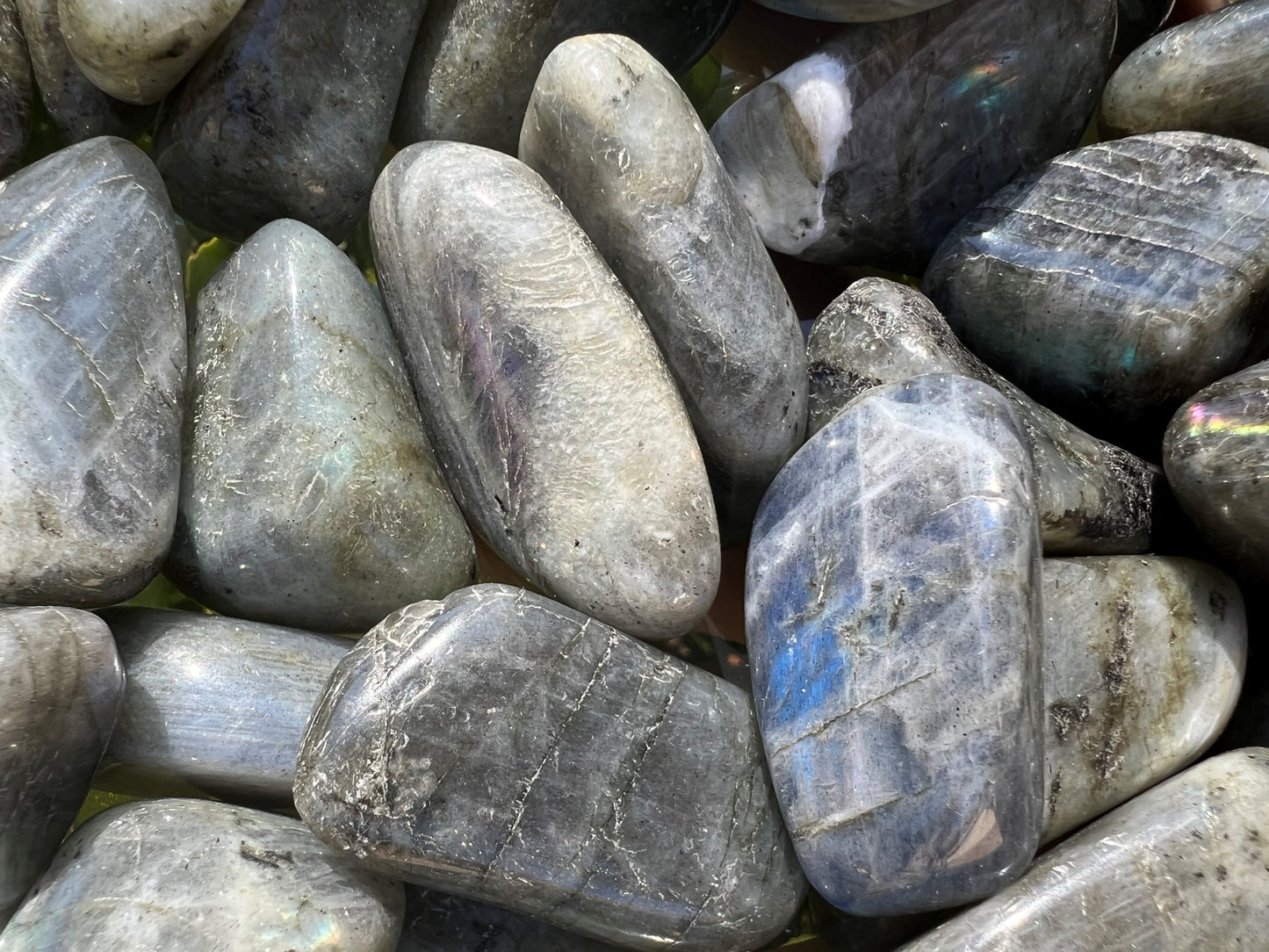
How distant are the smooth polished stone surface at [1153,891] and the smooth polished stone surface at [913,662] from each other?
0.13 ft

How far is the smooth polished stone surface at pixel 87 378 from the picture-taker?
1.06 meters

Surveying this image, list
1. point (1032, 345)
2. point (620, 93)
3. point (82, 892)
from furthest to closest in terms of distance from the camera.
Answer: point (1032, 345) → point (620, 93) → point (82, 892)

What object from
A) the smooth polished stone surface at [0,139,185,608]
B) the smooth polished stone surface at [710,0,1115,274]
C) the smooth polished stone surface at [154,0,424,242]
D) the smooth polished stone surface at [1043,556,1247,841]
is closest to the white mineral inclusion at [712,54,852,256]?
the smooth polished stone surface at [710,0,1115,274]

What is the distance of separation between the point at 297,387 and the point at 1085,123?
1168 millimetres

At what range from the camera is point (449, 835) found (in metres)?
1.01

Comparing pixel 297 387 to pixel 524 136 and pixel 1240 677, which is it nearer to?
pixel 524 136

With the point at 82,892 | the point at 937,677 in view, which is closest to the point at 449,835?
the point at 82,892

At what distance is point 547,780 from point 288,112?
87 cm

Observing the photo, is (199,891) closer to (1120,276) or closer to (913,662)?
(913,662)

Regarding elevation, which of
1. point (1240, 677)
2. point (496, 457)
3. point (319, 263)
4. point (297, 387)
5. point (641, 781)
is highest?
point (319, 263)

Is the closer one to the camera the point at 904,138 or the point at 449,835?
the point at 449,835

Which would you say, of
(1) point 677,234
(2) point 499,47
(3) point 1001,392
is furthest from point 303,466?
(3) point 1001,392

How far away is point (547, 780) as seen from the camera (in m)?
1.05

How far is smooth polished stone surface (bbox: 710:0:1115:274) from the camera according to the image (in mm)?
1315
